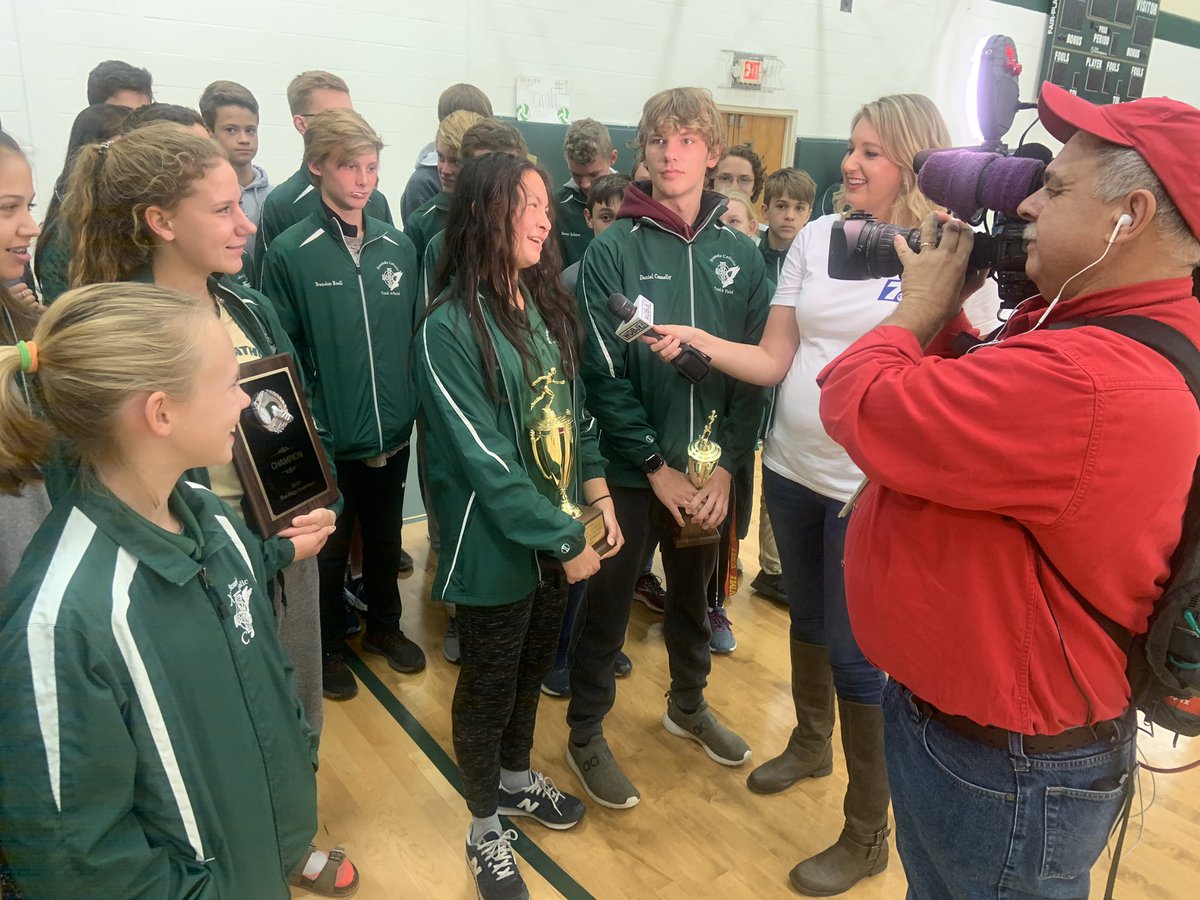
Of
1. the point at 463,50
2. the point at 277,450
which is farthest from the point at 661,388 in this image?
the point at 463,50

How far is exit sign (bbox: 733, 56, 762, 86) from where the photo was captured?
19.9ft

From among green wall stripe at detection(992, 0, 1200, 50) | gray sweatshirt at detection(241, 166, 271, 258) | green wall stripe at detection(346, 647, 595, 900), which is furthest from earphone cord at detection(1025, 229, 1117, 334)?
green wall stripe at detection(992, 0, 1200, 50)

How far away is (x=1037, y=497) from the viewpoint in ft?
2.99

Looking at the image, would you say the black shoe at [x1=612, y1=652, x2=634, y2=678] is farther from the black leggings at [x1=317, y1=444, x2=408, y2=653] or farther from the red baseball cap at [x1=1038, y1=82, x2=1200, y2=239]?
the red baseball cap at [x1=1038, y1=82, x2=1200, y2=239]

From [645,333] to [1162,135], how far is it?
43.9 inches

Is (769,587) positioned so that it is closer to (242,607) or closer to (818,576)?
(818,576)

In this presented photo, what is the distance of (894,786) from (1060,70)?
27.6 feet

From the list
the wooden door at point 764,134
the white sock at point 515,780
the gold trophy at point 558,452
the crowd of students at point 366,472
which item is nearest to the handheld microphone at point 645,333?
the crowd of students at point 366,472

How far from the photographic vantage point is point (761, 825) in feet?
6.74

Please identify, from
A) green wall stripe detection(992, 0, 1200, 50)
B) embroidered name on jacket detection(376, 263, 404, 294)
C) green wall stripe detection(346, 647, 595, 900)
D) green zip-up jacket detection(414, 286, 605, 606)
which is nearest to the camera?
green zip-up jacket detection(414, 286, 605, 606)

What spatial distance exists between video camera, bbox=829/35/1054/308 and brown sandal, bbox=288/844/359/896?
167 cm

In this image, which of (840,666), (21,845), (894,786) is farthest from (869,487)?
(21,845)

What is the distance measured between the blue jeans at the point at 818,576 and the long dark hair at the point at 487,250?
0.70 meters

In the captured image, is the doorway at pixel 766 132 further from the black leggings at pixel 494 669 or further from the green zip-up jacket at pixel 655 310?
the black leggings at pixel 494 669
